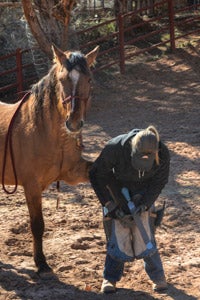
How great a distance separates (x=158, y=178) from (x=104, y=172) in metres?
0.39

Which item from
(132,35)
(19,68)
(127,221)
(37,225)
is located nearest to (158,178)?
(127,221)

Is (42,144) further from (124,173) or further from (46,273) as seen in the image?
(46,273)

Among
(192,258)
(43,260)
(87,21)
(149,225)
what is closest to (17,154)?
(43,260)

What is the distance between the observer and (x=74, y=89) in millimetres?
4039

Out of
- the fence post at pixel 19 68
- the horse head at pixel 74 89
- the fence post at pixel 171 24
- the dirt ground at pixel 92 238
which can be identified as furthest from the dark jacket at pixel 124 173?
the fence post at pixel 171 24

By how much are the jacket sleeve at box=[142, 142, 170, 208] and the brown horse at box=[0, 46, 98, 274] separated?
641mm

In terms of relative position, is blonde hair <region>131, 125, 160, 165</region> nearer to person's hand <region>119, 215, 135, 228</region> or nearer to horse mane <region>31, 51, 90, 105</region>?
person's hand <region>119, 215, 135, 228</region>

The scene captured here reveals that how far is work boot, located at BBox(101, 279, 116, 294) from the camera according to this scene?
163 inches

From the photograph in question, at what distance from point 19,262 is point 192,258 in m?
1.43

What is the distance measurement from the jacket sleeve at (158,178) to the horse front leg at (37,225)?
91 cm

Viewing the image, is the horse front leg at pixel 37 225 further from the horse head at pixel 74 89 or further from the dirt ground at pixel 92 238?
the horse head at pixel 74 89

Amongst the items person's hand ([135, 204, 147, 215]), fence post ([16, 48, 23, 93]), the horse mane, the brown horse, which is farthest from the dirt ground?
fence post ([16, 48, 23, 93])

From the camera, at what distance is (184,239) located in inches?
200

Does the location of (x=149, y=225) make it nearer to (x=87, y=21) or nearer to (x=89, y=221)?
(x=89, y=221)
